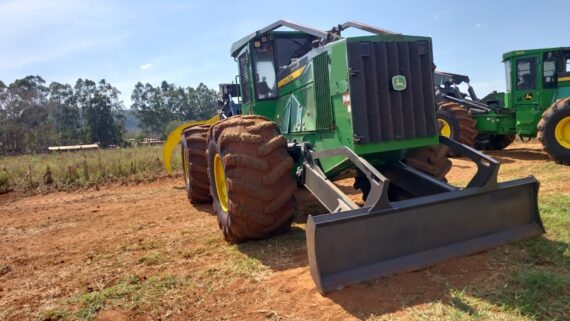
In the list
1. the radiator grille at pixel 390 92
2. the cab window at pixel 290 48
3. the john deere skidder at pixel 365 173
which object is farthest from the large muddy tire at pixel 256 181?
the cab window at pixel 290 48

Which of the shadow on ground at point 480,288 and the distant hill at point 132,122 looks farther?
the distant hill at point 132,122

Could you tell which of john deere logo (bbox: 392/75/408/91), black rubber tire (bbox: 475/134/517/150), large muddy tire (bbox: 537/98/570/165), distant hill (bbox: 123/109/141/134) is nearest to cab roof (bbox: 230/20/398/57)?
john deere logo (bbox: 392/75/408/91)

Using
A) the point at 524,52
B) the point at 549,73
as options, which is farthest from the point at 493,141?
the point at 524,52

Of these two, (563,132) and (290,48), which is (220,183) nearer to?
(290,48)

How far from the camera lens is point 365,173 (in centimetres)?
362

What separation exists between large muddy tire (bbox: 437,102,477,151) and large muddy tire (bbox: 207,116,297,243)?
29.0 feet

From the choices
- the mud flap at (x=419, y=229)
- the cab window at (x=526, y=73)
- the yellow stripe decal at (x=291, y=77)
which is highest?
the cab window at (x=526, y=73)

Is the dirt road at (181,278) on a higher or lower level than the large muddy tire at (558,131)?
lower

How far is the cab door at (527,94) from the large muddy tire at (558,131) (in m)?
1.67

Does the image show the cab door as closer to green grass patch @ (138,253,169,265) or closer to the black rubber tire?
the black rubber tire

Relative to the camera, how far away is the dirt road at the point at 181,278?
3008 millimetres

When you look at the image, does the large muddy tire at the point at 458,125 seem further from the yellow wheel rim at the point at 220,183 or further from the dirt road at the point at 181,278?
the yellow wheel rim at the point at 220,183

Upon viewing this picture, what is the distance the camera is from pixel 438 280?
3211mm

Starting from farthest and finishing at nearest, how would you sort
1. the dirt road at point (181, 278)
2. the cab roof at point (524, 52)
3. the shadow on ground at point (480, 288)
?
1. the cab roof at point (524, 52)
2. the dirt road at point (181, 278)
3. the shadow on ground at point (480, 288)
